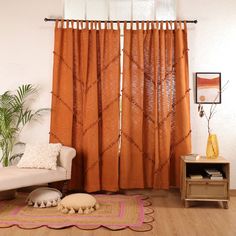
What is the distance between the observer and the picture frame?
5.07 meters

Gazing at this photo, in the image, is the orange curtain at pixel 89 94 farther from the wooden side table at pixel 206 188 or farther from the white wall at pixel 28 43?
the wooden side table at pixel 206 188

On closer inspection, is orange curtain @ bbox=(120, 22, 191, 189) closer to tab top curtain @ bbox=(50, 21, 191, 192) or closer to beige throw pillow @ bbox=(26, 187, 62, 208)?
tab top curtain @ bbox=(50, 21, 191, 192)

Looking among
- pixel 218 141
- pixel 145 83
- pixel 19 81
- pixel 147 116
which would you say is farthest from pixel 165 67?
pixel 19 81

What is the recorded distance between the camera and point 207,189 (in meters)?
4.44

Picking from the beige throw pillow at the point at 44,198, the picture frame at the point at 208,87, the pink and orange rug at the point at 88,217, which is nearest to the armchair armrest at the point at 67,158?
the beige throw pillow at the point at 44,198

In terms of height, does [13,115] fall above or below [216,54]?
below

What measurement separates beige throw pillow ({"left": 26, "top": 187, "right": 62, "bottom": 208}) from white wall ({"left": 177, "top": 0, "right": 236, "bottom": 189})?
6.14 ft

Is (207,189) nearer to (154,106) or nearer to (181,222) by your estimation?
(181,222)

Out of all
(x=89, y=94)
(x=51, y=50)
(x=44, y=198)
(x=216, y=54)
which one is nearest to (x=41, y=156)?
(x=44, y=198)

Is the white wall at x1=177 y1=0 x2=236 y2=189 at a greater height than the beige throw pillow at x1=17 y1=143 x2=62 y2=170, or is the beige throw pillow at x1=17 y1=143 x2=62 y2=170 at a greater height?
the white wall at x1=177 y1=0 x2=236 y2=189

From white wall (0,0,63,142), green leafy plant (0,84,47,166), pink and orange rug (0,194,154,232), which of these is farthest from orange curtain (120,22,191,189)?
green leafy plant (0,84,47,166)

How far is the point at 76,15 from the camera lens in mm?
5160

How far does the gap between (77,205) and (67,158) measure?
71 cm

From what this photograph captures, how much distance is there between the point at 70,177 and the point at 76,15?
2.06m
